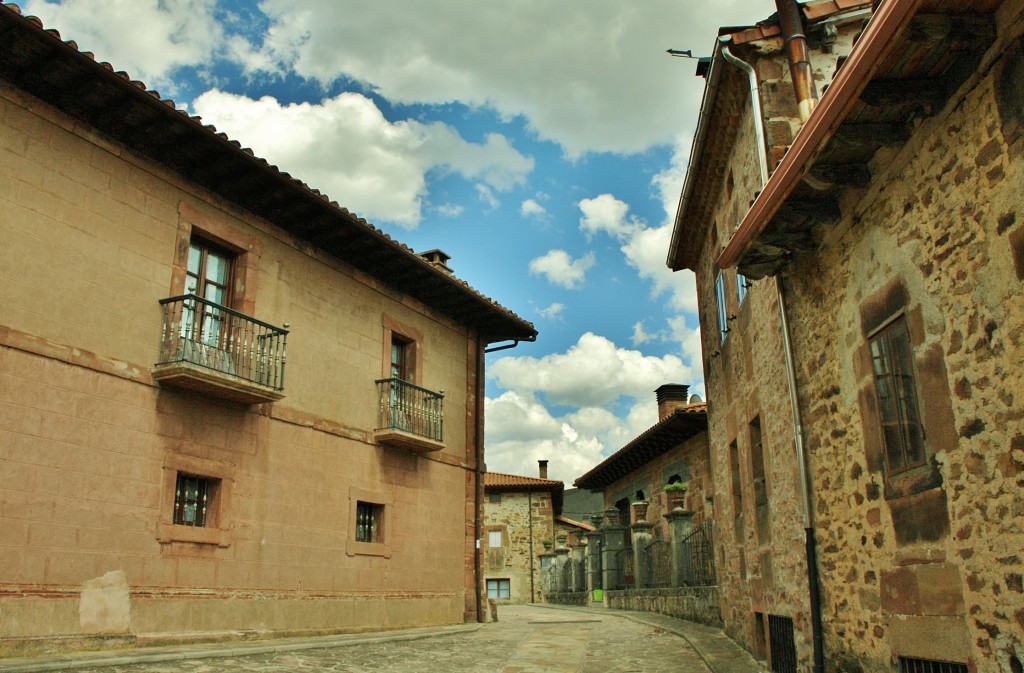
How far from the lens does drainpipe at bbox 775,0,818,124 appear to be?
347 inches

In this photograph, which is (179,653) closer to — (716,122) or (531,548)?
(716,122)

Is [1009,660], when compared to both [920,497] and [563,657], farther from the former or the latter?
[563,657]

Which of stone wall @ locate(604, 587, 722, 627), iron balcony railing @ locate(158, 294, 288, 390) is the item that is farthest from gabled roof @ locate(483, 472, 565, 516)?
iron balcony railing @ locate(158, 294, 288, 390)

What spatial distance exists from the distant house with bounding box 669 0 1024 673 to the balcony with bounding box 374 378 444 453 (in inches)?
265

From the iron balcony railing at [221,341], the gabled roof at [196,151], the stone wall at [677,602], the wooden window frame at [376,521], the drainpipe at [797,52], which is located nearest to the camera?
the drainpipe at [797,52]

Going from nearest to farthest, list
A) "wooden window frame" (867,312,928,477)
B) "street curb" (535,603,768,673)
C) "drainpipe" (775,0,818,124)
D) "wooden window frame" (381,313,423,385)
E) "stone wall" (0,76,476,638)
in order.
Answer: "wooden window frame" (867,312,928,477) → "drainpipe" (775,0,818,124) → "stone wall" (0,76,476,638) → "street curb" (535,603,768,673) → "wooden window frame" (381,313,423,385)

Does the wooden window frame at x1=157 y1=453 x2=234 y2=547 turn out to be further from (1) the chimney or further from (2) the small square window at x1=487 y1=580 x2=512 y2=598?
(2) the small square window at x1=487 y1=580 x2=512 y2=598

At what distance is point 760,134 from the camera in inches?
346

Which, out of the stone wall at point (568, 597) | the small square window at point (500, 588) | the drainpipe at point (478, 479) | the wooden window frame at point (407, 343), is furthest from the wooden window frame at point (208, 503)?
the small square window at point (500, 588)

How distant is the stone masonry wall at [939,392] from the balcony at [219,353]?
718 centimetres

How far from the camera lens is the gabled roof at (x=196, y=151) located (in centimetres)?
914

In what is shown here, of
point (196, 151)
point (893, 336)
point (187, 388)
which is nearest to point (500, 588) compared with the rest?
point (187, 388)

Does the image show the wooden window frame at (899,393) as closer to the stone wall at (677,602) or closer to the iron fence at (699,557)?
the stone wall at (677,602)

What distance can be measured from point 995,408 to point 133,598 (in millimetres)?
8964
